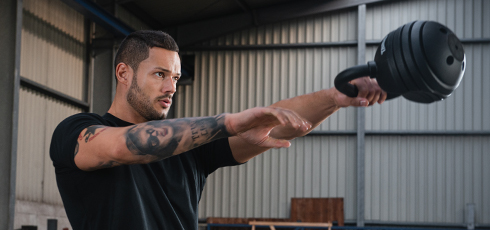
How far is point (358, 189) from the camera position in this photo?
46.4 ft

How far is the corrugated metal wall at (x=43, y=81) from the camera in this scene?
1073cm

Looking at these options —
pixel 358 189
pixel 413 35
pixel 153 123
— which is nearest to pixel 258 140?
pixel 153 123

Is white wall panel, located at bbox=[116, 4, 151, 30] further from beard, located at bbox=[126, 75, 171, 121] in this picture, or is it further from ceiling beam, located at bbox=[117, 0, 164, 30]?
beard, located at bbox=[126, 75, 171, 121]

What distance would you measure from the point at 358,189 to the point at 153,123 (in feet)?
40.8

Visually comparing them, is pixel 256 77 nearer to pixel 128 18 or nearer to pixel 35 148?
pixel 128 18

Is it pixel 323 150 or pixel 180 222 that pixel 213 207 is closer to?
pixel 323 150

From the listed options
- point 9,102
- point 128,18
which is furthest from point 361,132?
point 9,102

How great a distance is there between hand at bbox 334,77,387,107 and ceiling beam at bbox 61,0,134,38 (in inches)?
349

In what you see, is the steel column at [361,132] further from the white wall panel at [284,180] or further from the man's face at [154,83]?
the man's face at [154,83]

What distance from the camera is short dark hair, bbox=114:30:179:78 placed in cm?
268

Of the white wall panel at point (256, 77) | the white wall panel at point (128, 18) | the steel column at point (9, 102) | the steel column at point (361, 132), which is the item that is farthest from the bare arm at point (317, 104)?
the white wall panel at point (256, 77)

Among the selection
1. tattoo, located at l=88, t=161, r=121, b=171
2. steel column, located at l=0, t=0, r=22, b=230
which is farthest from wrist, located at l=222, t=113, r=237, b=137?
steel column, located at l=0, t=0, r=22, b=230

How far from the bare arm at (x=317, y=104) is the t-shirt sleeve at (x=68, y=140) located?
0.84 meters

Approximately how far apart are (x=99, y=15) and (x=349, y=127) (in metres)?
7.03
